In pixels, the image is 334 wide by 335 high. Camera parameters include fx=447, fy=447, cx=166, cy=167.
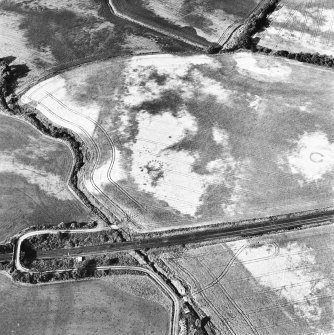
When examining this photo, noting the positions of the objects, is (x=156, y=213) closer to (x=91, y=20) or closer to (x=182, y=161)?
(x=182, y=161)

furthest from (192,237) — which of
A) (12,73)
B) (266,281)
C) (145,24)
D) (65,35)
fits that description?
(65,35)

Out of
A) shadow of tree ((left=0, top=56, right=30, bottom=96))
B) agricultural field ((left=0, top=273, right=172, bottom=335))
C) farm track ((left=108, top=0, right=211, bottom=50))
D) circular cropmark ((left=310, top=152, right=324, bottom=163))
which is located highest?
farm track ((left=108, top=0, right=211, bottom=50))

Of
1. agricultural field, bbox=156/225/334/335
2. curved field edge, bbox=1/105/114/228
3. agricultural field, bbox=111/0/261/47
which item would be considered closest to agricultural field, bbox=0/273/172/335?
agricultural field, bbox=156/225/334/335

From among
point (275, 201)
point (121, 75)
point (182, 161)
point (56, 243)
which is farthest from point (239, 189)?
point (121, 75)

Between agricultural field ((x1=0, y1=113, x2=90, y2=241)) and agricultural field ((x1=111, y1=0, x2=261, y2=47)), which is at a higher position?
agricultural field ((x1=111, y1=0, x2=261, y2=47))

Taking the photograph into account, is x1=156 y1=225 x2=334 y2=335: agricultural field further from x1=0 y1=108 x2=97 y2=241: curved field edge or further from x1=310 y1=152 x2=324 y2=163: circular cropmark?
x1=0 y1=108 x2=97 y2=241: curved field edge
